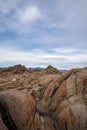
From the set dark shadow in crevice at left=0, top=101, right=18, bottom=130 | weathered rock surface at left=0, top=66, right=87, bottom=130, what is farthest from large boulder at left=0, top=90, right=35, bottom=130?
weathered rock surface at left=0, top=66, right=87, bottom=130

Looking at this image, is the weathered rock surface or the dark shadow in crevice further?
the weathered rock surface

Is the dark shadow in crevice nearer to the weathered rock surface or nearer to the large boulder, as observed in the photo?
the large boulder

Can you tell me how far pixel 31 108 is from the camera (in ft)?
97.2

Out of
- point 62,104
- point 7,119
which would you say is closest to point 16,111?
point 7,119

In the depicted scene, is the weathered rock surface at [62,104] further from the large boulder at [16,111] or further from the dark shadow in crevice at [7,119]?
the dark shadow in crevice at [7,119]

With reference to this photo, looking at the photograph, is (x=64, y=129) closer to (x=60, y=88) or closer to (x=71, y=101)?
(x=71, y=101)

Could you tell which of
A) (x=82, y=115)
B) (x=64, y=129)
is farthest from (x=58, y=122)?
(x=82, y=115)

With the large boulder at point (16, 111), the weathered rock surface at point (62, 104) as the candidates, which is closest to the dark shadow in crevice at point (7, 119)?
the large boulder at point (16, 111)

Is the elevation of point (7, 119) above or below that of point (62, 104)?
below

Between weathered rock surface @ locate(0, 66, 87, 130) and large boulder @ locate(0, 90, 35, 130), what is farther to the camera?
weathered rock surface @ locate(0, 66, 87, 130)

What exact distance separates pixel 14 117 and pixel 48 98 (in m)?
11.6

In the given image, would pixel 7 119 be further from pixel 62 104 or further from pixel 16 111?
pixel 62 104

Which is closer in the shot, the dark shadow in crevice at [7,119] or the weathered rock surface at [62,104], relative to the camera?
the dark shadow in crevice at [7,119]

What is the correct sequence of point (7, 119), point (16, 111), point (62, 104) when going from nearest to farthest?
point (7, 119) → point (16, 111) → point (62, 104)
